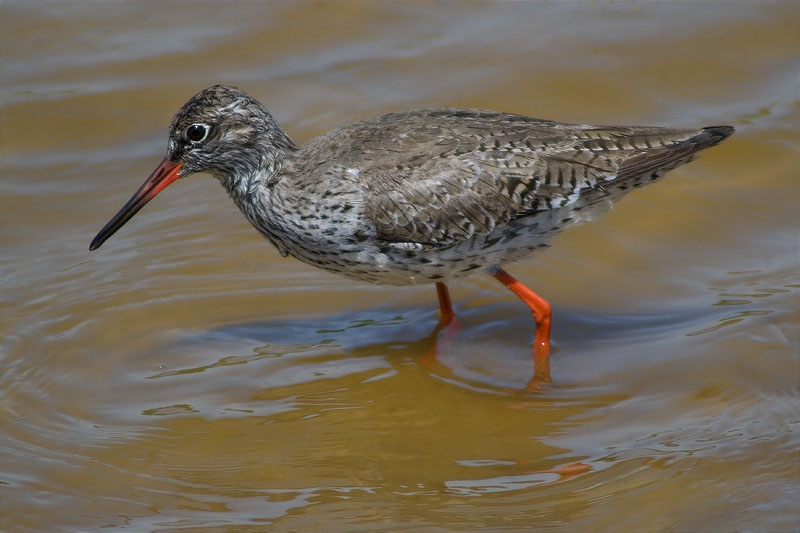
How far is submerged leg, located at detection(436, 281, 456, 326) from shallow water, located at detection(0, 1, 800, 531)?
0.14 m

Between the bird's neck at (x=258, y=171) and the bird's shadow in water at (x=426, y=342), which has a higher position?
the bird's neck at (x=258, y=171)

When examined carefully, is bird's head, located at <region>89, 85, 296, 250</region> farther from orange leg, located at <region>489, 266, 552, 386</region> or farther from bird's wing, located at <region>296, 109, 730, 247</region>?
orange leg, located at <region>489, 266, 552, 386</region>

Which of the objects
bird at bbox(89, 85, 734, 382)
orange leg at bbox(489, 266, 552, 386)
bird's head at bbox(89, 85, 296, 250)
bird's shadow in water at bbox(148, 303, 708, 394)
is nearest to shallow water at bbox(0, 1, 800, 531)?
bird's shadow in water at bbox(148, 303, 708, 394)

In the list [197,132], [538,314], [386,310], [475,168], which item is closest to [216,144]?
[197,132]

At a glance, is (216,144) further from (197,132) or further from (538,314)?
(538,314)

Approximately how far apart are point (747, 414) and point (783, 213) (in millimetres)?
3119

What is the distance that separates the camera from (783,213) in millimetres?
9680

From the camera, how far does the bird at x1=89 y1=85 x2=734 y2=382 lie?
7.66 m

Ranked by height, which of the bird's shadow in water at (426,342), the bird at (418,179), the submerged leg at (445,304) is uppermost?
the bird at (418,179)

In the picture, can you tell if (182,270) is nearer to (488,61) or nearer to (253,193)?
(253,193)

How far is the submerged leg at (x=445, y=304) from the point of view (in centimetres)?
870

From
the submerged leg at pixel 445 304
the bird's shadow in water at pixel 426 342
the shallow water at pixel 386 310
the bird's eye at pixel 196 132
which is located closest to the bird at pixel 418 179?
the bird's eye at pixel 196 132

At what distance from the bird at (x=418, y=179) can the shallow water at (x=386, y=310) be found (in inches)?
34.9

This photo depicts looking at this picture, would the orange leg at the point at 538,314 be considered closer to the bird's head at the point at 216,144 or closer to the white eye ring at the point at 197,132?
the bird's head at the point at 216,144
